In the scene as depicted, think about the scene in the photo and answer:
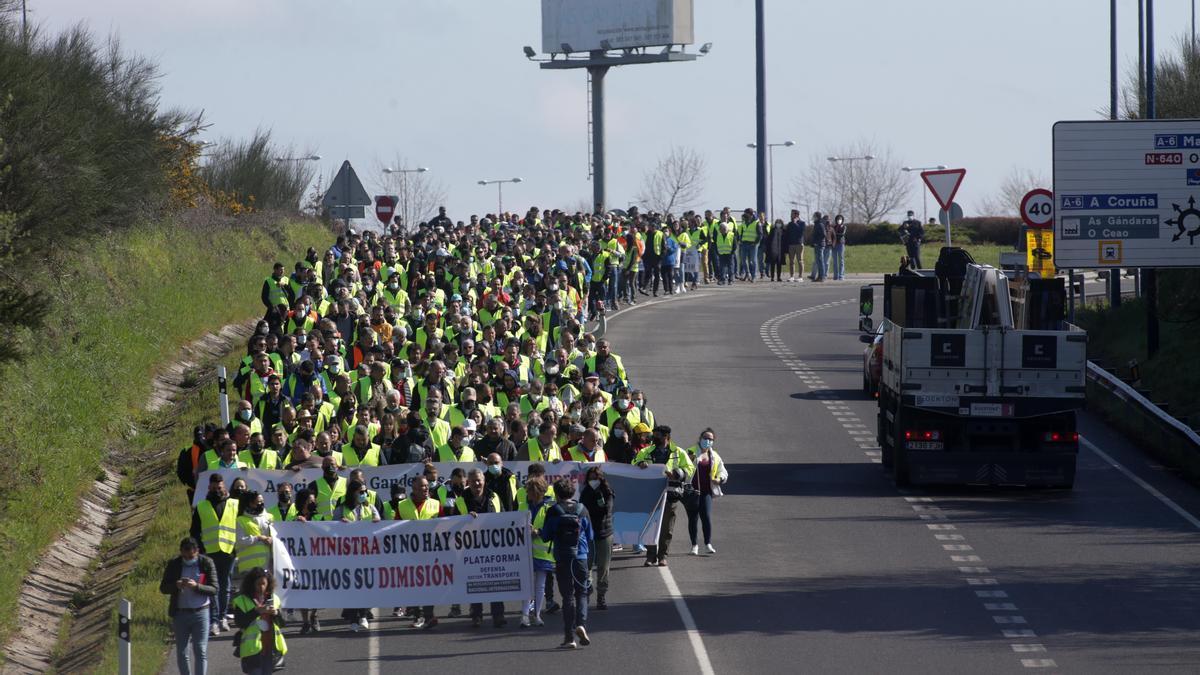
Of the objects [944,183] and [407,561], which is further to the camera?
[944,183]

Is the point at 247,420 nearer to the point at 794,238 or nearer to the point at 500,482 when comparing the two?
the point at 500,482

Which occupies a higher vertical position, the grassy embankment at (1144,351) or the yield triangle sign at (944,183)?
the yield triangle sign at (944,183)

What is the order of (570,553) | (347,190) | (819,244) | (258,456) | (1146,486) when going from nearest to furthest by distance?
(570,553) < (258,456) < (1146,486) < (347,190) < (819,244)

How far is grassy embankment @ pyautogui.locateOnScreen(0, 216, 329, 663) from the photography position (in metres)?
23.3

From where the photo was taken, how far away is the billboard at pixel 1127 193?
1072 inches

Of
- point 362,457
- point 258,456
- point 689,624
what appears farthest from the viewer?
point 362,457

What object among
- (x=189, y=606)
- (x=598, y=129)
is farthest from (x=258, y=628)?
(x=598, y=129)

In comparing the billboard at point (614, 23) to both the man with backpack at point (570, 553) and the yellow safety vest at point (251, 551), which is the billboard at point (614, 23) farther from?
the yellow safety vest at point (251, 551)

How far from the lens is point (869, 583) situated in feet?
63.5

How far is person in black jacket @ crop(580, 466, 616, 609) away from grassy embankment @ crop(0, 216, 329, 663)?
4296 millimetres

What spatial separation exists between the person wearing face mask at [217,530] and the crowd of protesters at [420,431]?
2 cm

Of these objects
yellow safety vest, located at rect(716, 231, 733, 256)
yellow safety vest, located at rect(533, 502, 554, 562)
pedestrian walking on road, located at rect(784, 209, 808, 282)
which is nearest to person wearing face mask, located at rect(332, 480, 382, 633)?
yellow safety vest, located at rect(533, 502, 554, 562)

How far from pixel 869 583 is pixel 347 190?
17.0m

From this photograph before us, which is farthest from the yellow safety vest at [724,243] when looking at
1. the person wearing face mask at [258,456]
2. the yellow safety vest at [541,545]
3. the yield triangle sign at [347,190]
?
the yellow safety vest at [541,545]
